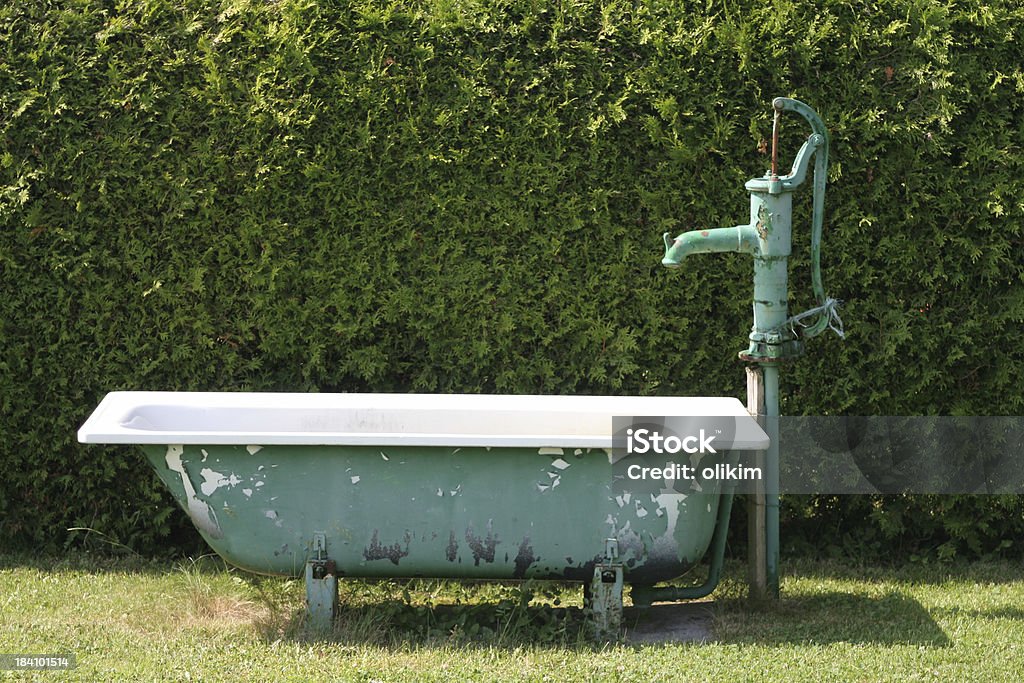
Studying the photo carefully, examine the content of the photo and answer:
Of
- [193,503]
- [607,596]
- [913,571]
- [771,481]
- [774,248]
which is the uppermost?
[774,248]

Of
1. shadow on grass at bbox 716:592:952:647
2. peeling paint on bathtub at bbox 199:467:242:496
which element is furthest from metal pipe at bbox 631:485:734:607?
peeling paint on bathtub at bbox 199:467:242:496

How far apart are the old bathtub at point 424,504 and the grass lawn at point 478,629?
22 centimetres

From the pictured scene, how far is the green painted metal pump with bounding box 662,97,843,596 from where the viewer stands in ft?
13.5

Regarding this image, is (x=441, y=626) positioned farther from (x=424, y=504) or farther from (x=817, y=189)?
(x=817, y=189)

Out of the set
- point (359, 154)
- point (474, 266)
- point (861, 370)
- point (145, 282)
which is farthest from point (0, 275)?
point (861, 370)

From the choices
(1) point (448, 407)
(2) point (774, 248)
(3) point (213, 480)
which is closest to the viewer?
(3) point (213, 480)

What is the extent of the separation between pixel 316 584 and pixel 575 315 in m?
1.43

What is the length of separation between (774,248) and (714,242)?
197 mm

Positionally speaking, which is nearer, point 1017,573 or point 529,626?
point 529,626

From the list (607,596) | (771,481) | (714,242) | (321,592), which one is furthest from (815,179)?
(321,592)

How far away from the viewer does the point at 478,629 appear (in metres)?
4.01

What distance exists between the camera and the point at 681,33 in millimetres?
4480

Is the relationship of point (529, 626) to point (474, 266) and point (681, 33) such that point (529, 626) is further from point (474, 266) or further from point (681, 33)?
point (681, 33)

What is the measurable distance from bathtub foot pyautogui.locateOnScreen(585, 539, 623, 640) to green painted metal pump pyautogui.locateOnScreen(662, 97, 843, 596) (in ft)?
2.33
